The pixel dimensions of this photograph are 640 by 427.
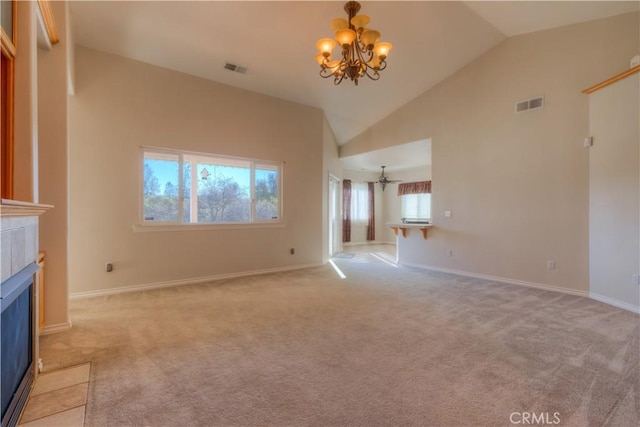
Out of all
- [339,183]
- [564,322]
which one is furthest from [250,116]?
[564,322]

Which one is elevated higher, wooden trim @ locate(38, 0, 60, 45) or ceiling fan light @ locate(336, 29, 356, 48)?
ceiling fan light @ locate(336, 29, 356, 48)

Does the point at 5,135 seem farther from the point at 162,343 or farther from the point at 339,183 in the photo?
the point at 339,183

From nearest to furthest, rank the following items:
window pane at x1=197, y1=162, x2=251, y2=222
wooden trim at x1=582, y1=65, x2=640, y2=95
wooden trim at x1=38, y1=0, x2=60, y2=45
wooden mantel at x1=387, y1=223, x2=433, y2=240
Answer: wooden trim at x1=38, y1=0, x2=60, y2=45, wooden trim at x1=582, y1=65, x2=640, y2=95, window pane at x1=197, y1=162, x2=251, y2=222, wooden mantel at x1=387, y1=223, x2=433, y2=240

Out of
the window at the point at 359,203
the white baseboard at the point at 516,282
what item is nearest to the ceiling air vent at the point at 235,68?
the white baseboard at the point at 516,282

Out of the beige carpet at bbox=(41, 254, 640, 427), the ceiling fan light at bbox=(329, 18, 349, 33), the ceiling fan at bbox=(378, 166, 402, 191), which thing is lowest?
the beige carpet at bbox=(41, 254, 640, 427)

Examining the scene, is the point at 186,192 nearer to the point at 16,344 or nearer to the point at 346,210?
the point at 16,344

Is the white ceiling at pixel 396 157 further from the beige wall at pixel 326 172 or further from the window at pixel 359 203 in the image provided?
the window at pixel 359 203

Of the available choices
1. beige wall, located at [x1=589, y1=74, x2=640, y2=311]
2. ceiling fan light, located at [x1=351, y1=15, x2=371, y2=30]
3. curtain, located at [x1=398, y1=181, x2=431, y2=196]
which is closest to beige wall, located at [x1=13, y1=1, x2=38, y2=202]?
ceiling fan light, located at [x1=351, y1=15, x2=371, y2=30]

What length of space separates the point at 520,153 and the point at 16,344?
577 centimetres

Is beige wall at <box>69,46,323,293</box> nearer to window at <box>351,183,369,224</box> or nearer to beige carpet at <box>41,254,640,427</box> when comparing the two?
beige carpet at <box>41,254,640,427</box>

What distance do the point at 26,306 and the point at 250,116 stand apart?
409 centimetres

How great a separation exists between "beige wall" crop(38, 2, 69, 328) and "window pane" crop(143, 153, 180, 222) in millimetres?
1530

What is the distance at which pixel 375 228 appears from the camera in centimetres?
1027

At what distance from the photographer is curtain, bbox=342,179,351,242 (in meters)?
9.28
